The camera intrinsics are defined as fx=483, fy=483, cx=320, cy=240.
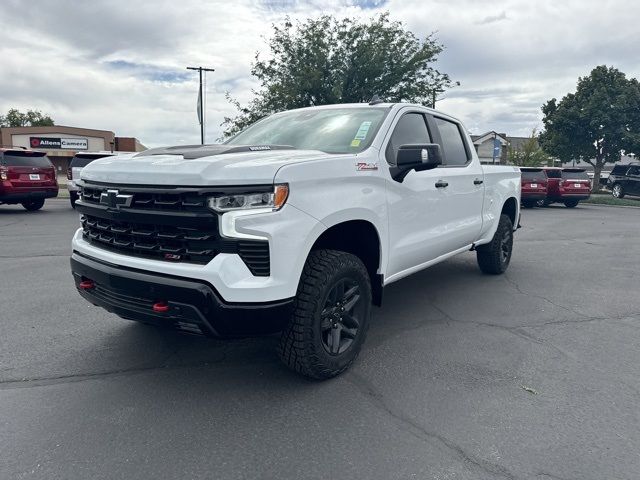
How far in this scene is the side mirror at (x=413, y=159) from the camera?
3416 mm

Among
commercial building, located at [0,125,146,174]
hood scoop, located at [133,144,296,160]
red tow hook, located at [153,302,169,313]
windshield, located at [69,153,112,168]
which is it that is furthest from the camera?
commercial building, located at [0,125,146,174]

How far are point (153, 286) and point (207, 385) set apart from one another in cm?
85

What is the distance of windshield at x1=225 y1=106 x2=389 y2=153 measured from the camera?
11.9 ft

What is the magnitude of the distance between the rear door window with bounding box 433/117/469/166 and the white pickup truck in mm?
779

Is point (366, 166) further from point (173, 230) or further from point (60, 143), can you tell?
point (60, 143)

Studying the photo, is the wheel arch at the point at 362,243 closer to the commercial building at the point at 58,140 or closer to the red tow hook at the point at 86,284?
the red tow hook at the point at 86,284

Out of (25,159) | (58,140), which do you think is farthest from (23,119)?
(25,159)

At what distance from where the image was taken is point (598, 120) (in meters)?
27.8

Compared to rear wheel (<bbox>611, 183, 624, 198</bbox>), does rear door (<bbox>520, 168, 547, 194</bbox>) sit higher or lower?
higher

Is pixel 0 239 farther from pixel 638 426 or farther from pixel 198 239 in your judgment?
pixel 638 426

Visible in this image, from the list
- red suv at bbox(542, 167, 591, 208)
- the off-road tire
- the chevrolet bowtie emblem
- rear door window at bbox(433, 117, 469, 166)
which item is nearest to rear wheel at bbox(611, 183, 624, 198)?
red suv at bbox(542, 167, 591, 208)

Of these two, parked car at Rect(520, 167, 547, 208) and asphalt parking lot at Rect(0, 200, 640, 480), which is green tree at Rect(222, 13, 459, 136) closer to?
parked car at Rect(520, 167, 547, 208)

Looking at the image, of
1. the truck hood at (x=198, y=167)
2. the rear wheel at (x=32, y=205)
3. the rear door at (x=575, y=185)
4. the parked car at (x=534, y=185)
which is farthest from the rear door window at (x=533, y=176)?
the truck hood at (x=198, y=167)

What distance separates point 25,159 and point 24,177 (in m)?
0.56
